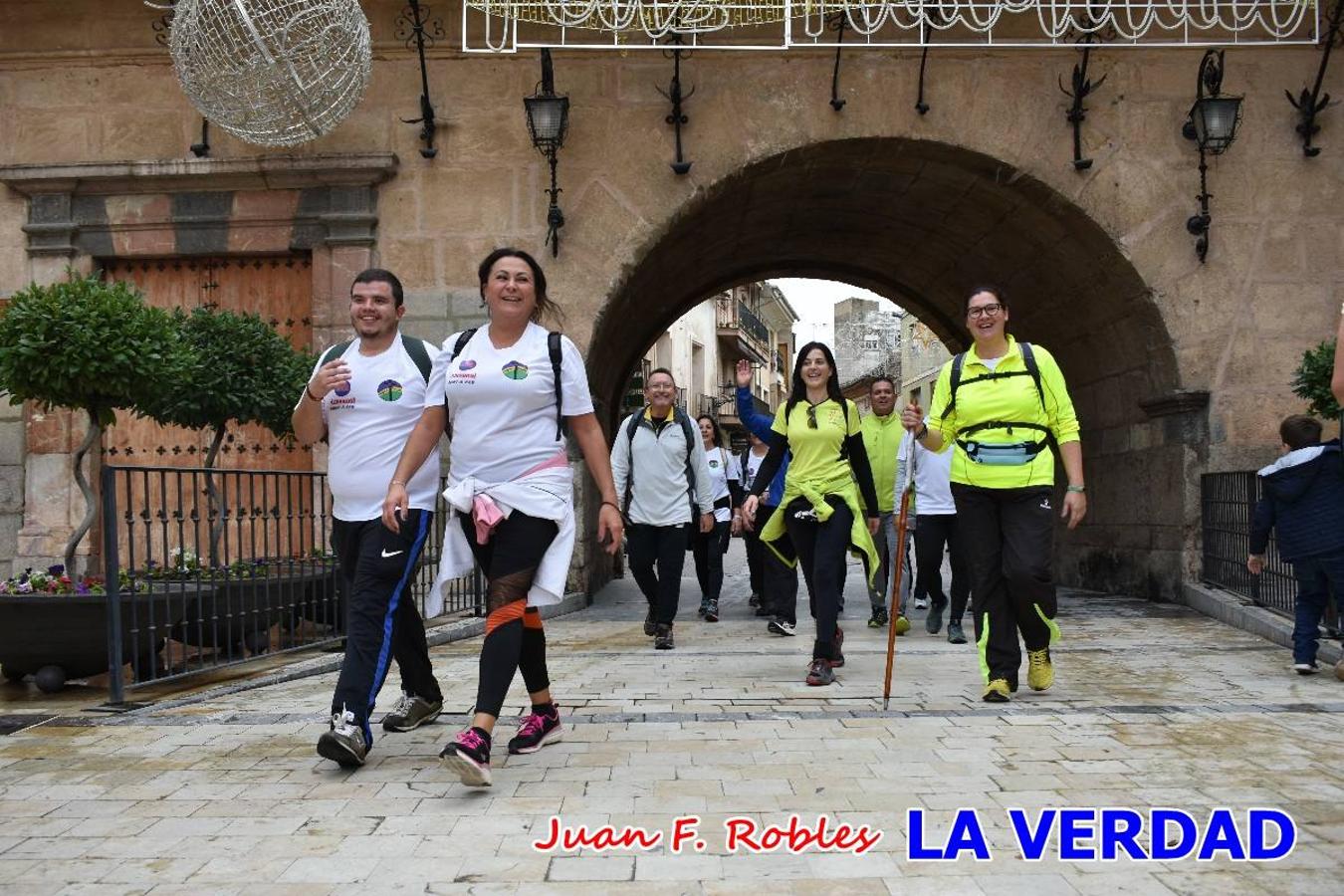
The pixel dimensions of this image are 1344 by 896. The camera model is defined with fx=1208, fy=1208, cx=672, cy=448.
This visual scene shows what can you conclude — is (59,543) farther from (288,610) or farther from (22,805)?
(22,805)

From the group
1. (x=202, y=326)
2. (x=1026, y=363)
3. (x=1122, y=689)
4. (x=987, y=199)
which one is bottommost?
(x=1122, y=689)

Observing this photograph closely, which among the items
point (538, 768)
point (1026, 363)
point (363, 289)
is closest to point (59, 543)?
point (363, 289)

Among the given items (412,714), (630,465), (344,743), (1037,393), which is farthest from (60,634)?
(1037,393)

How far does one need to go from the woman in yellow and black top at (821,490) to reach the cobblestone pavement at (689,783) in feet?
1.43

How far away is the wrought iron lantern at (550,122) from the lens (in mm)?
9719

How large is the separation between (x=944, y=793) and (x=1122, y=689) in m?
2.38

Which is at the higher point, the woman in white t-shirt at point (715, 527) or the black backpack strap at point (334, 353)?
the black backpack strap at point (334, 353)

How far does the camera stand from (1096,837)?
10.7ft

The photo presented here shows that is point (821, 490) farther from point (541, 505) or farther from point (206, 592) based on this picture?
point (206, 592)

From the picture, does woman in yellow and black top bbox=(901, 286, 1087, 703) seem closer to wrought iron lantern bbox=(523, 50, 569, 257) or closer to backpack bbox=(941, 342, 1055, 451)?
backpack bbox=(941, 342, 1055, 451)

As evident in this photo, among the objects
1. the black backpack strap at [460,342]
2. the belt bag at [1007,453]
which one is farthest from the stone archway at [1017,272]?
the black backpack strap at [460,342]

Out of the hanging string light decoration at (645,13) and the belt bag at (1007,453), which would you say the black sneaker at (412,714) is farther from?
the hanging string light decoration at (645,13)

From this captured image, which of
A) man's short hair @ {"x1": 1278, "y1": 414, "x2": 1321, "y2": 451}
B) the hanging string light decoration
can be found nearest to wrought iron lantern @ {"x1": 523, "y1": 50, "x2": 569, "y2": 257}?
the hanging string light decoration

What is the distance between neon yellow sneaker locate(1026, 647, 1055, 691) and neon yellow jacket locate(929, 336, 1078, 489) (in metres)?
0.79
